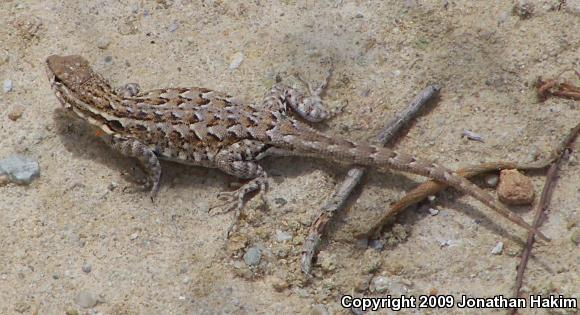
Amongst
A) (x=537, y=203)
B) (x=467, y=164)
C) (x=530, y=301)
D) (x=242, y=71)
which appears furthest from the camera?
(x=242, y=71)

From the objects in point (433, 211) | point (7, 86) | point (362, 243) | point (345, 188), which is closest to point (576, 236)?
point (433, 211)

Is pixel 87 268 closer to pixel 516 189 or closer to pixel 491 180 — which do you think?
pixel 491 180

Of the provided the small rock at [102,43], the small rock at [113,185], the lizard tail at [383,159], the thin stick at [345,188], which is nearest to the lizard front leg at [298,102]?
the lizard tail at [383,159]

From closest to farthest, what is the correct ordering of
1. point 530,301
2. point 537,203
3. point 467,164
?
point 530,301 < point 537,203 < point 467,164

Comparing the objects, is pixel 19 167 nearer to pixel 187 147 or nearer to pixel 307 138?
pixel 187 147

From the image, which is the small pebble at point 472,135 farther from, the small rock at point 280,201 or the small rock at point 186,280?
the small rock at point 186,280

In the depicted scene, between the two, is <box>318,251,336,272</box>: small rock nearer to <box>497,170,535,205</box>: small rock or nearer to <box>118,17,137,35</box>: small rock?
<box>497,170,535,205</box>: small rock

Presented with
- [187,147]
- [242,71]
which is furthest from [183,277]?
[242,71]
